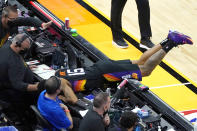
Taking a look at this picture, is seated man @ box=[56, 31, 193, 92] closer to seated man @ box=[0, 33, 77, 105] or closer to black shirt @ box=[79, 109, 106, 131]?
seated man @ box=[0, 33, 77, 105]

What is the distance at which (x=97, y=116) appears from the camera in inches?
186

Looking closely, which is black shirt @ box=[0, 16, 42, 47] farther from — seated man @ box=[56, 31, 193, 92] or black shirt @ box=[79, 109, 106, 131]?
black shirt @ box=[79, 109, 106, 131]

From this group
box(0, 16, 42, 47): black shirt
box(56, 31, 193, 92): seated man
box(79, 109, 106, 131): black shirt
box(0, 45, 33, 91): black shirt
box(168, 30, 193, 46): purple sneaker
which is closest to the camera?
box(79, 109, 106, 131): black shirt

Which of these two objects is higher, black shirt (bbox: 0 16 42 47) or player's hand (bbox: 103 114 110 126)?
black shirt (bbox: 0 16 42 47)

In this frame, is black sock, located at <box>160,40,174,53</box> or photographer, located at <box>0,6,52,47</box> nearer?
photographer, located at <box>0,6,52,47</box>

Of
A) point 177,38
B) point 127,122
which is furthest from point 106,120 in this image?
point 177,38

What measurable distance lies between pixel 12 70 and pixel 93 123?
4.52 ft

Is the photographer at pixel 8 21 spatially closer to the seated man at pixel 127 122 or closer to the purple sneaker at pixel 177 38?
the purple sneaker at pixel 177 38

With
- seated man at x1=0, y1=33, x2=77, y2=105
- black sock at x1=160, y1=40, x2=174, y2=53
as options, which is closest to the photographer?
seated man at x1=0, y1=33, x2=77, y2=105

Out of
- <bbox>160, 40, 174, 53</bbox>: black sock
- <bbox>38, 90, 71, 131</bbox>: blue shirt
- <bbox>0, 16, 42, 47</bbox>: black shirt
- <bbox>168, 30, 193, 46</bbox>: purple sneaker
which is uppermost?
<bbox>168, 30, 193, 46</bbox>: purple sneaker

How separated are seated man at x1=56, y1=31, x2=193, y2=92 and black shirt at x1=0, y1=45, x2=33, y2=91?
0.74 m

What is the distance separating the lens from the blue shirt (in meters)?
5.01

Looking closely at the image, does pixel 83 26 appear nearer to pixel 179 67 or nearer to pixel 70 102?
pixel 179 67

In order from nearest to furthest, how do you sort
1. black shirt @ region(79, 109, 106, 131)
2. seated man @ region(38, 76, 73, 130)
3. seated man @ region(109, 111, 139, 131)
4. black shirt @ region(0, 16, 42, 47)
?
seated man @ region(109, 111, 139, 131), black shirt @ region(79, 109, 106, 131), seated man @ region(38, 76, 73, 130), black shirt @ region(0, 16, 42, 47)
